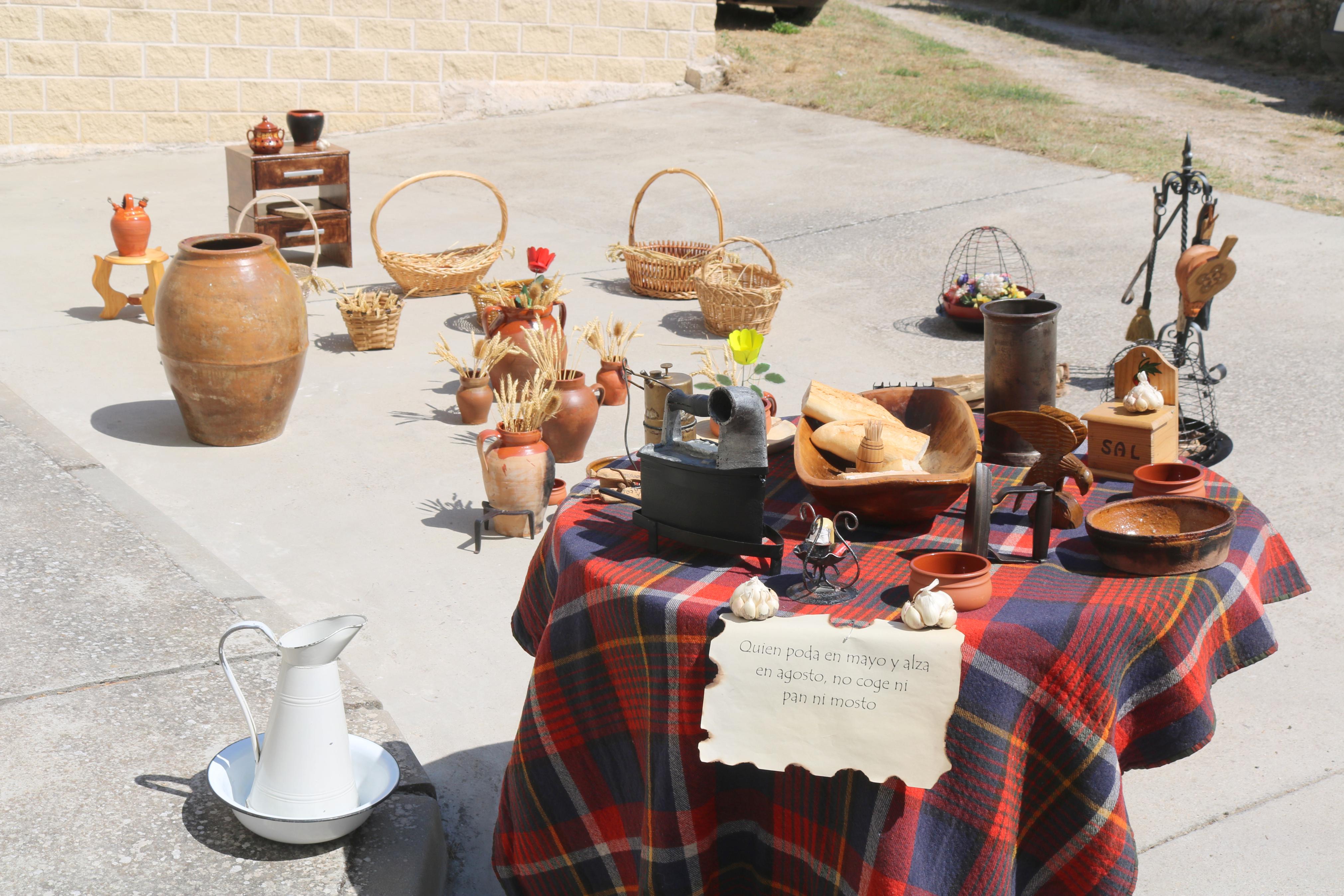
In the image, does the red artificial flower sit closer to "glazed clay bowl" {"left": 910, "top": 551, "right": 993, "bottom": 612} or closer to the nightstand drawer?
the nightstand drawer

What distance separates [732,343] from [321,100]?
1172 centimetres

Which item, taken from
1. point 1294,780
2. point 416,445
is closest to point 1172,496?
point 1294,780

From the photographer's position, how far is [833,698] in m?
2.09

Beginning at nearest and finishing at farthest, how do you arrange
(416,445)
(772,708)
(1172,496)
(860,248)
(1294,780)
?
(772,708)
(1172,496)
(1294,780)
(416,445)
(860,248)

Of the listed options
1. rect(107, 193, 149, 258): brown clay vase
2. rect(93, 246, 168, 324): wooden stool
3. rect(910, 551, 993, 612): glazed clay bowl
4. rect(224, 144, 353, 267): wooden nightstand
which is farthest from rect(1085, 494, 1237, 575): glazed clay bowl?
rect(224, 144, 353, 267): wooden nightstand

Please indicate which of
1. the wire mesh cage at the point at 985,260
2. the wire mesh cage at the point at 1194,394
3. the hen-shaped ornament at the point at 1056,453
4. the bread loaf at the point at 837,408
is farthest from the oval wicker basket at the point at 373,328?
the hen-shaped ornament at the point at 1056,453

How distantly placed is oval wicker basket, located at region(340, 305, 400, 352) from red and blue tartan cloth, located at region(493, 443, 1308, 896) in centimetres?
488

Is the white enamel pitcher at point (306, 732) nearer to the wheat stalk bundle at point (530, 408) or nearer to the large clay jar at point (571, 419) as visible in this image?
the wheat stalk bundle at point (530, 408)

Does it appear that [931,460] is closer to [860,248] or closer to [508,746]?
[508,746]

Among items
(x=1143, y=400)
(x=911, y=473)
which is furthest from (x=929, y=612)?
(x=1143, y=400)

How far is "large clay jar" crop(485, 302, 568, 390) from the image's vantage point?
6176 mm

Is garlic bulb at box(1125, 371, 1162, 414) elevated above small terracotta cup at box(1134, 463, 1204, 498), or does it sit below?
above

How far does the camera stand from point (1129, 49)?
20266 millimetres

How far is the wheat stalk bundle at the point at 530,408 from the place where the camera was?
495 cm
